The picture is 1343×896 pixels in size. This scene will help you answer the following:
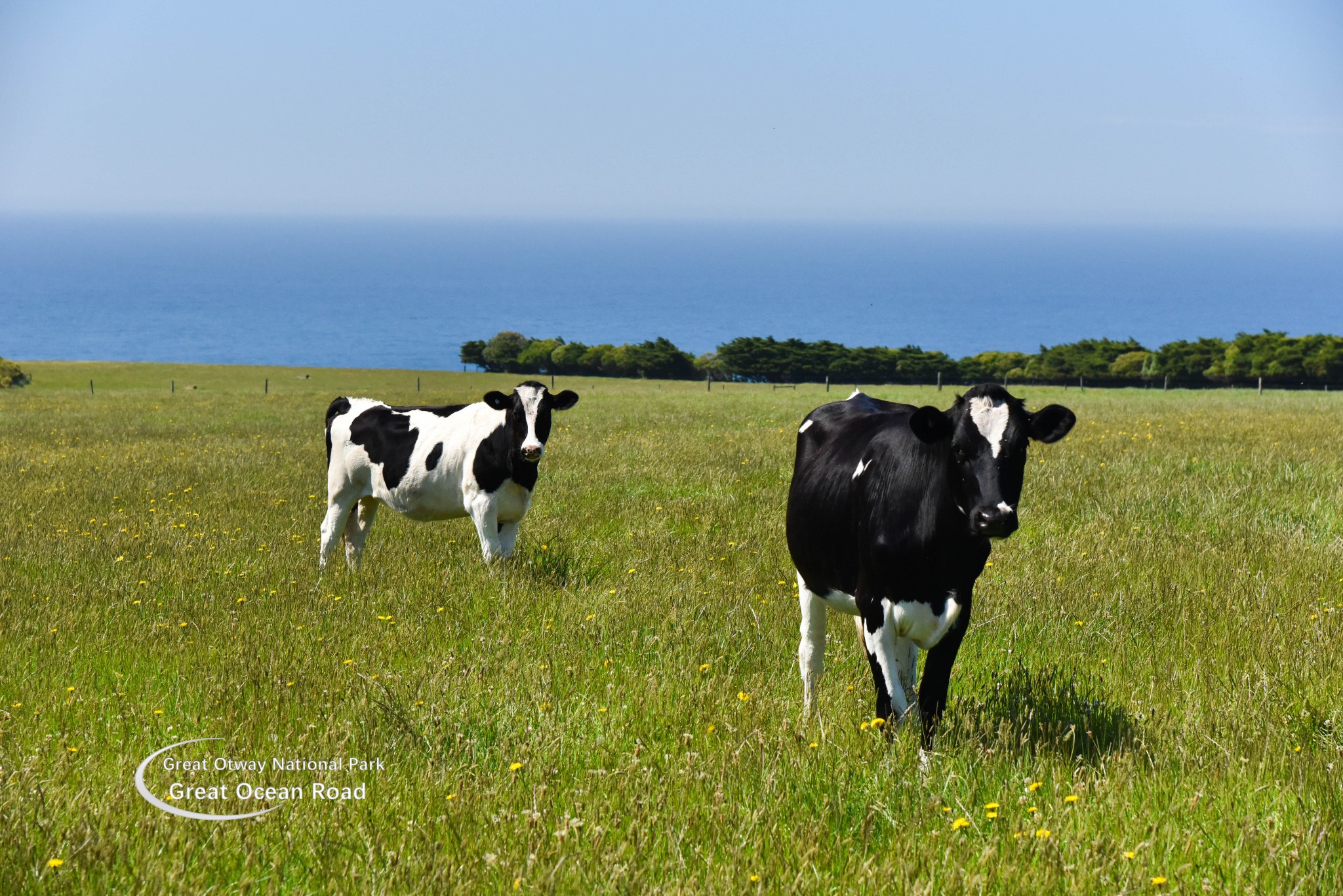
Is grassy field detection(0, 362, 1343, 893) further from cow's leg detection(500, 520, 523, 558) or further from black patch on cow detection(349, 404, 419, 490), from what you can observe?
black patch on cow detection(349, 404, 419, 490)

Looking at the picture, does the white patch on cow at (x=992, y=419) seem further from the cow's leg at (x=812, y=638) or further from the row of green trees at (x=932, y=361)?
the row of green trees at (x=932, y=361)

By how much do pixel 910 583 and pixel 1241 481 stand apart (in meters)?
9.86

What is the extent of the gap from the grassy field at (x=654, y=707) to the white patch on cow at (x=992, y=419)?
1.29m

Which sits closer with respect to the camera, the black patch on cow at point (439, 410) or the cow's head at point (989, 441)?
the cow's head at point (989, 441)

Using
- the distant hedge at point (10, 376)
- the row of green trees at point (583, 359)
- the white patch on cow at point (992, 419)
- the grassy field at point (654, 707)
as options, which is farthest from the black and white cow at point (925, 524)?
the row of green trees at point (583, 359)

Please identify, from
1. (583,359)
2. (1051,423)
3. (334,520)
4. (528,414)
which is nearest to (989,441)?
(1051,423)

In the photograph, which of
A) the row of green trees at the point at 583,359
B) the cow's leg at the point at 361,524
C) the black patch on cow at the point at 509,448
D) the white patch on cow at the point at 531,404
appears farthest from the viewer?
the row of green trees at the point at 583,359

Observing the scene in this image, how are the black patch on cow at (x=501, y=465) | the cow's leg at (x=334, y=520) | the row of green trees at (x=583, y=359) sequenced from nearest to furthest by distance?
the black patch on cow at (x=501, y=465), the cow's leg at (x=334, y=520), the row of green trees at (x=583, y=359)

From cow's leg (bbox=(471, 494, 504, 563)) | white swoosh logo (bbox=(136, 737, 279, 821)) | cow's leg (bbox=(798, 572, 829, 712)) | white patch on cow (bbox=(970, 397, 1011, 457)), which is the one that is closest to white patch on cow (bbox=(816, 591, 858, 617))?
cow's leg (bbox=(798, 572, 829, 712))

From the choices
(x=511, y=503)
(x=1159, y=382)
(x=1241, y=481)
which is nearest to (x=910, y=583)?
(x=511, y=503)

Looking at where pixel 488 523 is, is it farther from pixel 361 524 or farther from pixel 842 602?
pixel 842 602

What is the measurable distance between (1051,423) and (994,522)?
2.25 ft

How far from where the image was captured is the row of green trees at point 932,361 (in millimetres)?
69500

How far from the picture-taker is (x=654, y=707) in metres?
5.57
